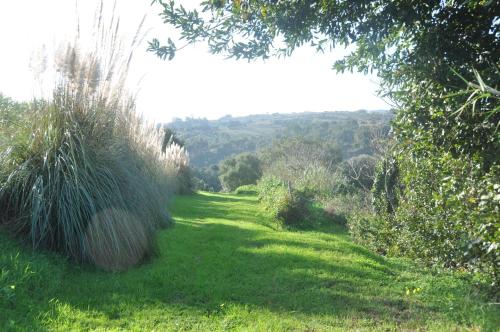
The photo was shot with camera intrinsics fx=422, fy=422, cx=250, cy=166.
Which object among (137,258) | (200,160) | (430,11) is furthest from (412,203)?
(200,160)

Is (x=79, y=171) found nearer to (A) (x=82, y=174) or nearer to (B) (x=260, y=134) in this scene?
(A) (x=82, y=174)

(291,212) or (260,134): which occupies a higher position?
(260,134)

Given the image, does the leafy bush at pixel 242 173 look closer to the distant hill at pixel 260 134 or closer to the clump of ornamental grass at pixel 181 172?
the distant hill at pixel 260 134

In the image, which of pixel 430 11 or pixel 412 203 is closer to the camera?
pixel 430 11

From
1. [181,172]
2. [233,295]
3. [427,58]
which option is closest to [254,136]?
[181,172]

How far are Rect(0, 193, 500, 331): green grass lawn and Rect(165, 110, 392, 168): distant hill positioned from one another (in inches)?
1111

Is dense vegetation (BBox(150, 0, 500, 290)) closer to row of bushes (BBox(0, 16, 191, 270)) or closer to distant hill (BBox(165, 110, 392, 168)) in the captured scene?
row of bushes (BBox(0, 16, 191, 270))

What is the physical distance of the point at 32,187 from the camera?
4.57 meters

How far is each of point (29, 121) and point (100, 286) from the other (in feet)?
7.43

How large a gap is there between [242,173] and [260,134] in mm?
29593

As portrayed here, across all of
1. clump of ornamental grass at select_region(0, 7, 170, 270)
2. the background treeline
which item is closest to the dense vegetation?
clump of ornamental grass at select_region(0, 7, 170, 270)

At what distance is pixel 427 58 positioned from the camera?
137 inches

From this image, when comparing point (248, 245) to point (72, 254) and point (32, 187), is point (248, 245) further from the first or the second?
point (32, 187)

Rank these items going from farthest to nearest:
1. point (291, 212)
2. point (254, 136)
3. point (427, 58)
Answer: point (254, 136) < point (291, 212) < point (427, 58)
